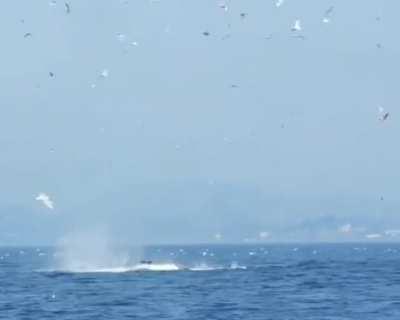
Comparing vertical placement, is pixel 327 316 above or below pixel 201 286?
below

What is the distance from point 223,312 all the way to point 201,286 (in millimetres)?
29228

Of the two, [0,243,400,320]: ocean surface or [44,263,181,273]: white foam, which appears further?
[44,263,181,273]: white foam

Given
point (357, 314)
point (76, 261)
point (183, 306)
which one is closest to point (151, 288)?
point (183, 306)

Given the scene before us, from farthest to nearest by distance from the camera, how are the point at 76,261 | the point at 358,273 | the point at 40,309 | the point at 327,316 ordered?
1. the point at 76,261
2. the point at 358,273
3. the point at 40,309
4. the point at 327,316

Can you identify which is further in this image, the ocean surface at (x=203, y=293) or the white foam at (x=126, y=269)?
the white foam at (x=126, y=269)

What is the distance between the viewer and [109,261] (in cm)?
19638

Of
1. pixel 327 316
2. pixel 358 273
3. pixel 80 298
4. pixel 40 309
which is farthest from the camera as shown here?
pixel 358 273

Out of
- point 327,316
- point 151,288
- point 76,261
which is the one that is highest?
point 76,261

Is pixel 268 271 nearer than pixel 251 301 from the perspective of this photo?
No

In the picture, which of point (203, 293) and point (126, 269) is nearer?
point (203, 293)

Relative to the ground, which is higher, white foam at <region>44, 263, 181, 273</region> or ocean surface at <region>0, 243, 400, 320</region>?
white foam at <region>44, 263, 181, 273</region>

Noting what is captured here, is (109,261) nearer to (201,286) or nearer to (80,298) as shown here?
(201,286)

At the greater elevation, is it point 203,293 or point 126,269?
point 126,269

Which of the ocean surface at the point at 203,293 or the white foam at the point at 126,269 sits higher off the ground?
the white foam at the point at 126,269
